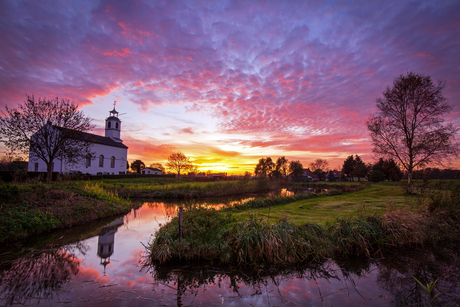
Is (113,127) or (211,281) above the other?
(113,127)

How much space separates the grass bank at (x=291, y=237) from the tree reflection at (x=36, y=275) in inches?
87.2

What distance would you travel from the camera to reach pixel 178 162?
60000 millimetres

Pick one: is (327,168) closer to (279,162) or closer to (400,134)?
(279,162)

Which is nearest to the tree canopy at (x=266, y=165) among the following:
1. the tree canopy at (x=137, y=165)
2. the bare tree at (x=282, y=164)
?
the bare tree at (x=282, y=164)

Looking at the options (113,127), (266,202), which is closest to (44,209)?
(266,202)

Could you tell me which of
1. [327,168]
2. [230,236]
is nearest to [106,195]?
[230,236]

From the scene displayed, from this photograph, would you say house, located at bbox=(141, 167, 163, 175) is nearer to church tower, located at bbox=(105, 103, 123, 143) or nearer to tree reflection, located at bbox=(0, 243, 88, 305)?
church tower, located at bbox=(105, 103, 123, 143)

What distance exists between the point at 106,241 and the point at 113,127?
48263 mm

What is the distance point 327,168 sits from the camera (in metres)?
91.6

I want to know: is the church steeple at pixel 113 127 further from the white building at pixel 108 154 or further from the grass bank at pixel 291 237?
the grass bank at pixel 291 237

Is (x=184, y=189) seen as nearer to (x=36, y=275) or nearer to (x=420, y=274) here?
(x=36, y=275)

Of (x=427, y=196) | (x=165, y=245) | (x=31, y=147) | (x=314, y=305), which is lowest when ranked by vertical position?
(x=314, y=305)

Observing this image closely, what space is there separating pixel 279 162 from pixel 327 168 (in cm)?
2255

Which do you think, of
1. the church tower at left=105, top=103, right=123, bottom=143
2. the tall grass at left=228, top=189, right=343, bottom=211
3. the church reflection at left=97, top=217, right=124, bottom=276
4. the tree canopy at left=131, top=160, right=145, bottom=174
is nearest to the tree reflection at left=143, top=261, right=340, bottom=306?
the church reflection at left=97, top=217, right=124, bottom=276
